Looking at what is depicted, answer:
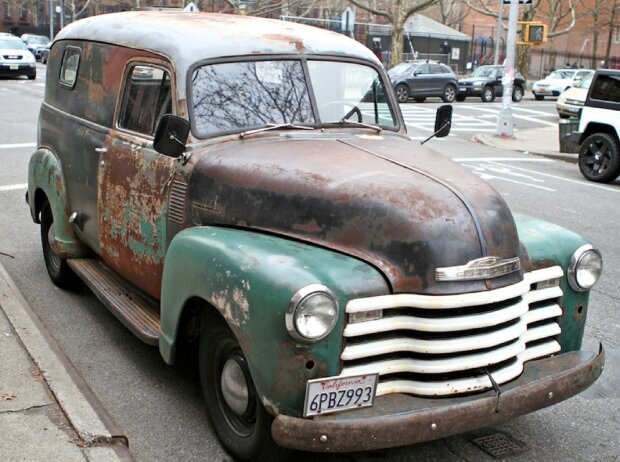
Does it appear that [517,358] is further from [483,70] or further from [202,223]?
[483,70]

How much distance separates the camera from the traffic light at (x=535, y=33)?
67.1 feet

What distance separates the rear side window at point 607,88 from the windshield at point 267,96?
31.0 ft

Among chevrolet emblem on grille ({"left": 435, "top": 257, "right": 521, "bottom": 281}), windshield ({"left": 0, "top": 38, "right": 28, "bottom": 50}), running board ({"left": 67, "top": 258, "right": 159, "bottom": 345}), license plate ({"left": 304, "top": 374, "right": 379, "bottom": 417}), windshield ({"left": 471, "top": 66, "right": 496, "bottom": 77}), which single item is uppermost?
windshield ({"left": 0, "top": 38, "right": 28, "bottom": 50})

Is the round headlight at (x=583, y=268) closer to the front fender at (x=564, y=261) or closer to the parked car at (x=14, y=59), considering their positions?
the front fender at (x=564, y=261)

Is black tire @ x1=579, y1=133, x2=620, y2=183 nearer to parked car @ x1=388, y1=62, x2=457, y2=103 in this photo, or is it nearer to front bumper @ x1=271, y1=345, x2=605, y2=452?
front bumper @ x1=271, y1=345, x2=605, y2=452

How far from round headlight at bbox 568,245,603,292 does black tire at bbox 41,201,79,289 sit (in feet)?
12.6

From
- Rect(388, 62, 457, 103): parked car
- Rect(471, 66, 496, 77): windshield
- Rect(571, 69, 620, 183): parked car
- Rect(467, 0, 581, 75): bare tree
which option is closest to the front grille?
Rect(571, 69, 620, 183): parked car

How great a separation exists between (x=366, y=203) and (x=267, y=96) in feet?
4.39

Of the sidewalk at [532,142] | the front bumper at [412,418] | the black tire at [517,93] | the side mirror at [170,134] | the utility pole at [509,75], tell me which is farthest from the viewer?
the black tire at [517,93]

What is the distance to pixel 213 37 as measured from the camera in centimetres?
473

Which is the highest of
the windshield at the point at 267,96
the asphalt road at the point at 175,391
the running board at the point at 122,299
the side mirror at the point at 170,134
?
the windshield at the point at 267,96

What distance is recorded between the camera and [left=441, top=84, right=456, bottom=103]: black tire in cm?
3275

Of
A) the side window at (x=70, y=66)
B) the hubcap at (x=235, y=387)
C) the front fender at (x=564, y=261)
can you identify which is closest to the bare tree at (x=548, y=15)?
the side window at (x=70, y=66)

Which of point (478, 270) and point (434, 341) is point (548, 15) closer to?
point (478, 270)
